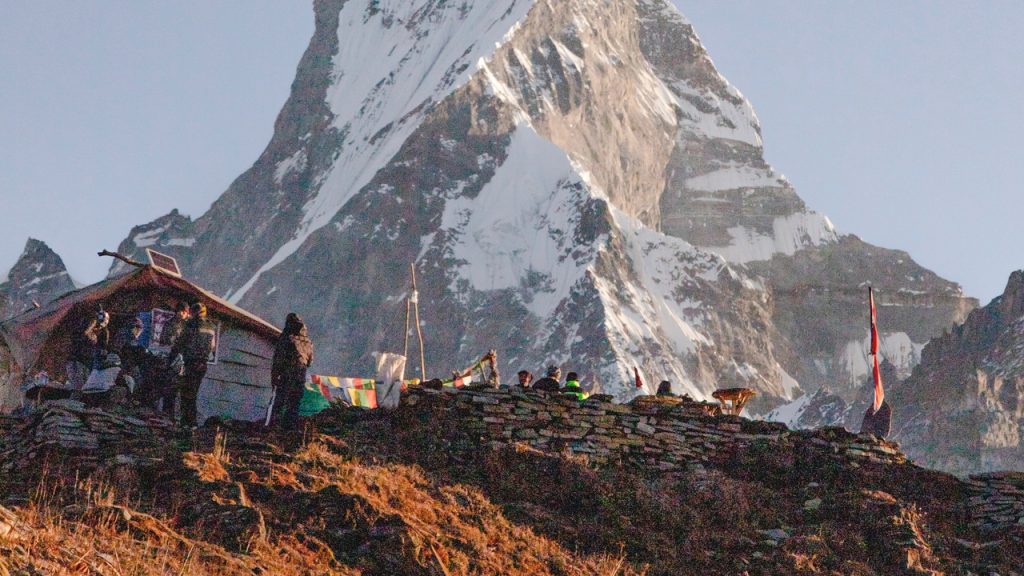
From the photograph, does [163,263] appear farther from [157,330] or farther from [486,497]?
[486,497]

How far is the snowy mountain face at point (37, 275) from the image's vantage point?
16831 cm

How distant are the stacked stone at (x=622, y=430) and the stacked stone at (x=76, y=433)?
4.08 m

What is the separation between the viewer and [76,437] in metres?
19.5

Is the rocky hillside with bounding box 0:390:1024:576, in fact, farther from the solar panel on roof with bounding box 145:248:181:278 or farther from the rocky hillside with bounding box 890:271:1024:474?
the rocky hillside with bounding box 890:271:1024:474

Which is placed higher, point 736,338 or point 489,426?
point 736,338

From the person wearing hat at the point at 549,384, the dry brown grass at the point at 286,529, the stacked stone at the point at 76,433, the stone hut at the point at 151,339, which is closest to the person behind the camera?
the dry brown grass at the point at 286,529

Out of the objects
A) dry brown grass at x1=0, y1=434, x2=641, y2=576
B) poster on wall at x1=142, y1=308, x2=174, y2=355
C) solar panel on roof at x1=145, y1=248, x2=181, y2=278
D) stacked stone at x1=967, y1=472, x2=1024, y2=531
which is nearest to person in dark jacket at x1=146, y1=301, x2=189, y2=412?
poster on wall at x1=142, y1=308, x2=174, y2=355

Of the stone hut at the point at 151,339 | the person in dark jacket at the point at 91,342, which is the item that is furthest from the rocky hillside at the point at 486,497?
the stone hut at the point at 151,339

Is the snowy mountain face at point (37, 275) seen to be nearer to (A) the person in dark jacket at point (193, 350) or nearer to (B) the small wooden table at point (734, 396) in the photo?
(B) the small wooden table at point (734, 396)

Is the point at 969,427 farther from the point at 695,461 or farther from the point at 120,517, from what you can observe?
the point at 120,517

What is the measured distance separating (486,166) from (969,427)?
65290 millimetres

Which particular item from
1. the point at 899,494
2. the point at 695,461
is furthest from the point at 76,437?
the point at 899,494

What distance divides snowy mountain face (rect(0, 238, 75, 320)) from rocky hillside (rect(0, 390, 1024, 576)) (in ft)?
478

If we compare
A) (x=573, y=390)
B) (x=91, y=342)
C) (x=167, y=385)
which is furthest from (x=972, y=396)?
(x=167, y=385)
